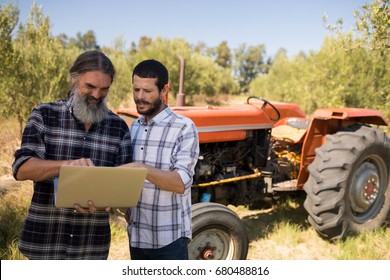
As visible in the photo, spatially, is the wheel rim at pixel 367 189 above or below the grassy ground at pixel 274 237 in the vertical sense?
above

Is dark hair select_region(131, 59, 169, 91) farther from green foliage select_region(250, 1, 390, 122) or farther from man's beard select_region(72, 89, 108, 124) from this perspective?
green foliage select_region(250, 1, 390, 122)

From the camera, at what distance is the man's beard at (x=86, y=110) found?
1.68 m

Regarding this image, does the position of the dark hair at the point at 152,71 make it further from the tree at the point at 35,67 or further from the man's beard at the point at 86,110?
the tree at the point at 35,67

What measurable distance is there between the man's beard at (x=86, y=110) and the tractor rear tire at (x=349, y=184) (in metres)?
2.57

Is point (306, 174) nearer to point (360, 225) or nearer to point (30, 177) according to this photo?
point (360, 225)

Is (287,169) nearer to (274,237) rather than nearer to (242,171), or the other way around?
(242,171)

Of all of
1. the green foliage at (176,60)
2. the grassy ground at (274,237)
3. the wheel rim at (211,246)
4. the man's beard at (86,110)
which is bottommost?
the grassy ground at (274,237)

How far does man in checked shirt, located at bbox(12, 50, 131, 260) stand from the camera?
64.9 inches

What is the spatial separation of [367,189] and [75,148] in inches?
137

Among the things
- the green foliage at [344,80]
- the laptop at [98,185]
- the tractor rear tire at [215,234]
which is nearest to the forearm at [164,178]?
the laptop at [98,185]

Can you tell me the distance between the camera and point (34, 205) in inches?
65.4

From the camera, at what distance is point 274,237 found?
3.93 meters

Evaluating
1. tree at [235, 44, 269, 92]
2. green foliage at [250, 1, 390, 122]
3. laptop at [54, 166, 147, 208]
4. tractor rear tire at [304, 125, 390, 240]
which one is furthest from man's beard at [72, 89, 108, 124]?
tree at [235, 44, 269, 92]

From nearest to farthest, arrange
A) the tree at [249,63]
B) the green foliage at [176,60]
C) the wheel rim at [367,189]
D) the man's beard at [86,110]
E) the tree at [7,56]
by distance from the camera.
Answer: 1. the man's beard at [86,110]
2. the wheel rim at [367,189]
3. the tree at [7,56]
4. the green foliage at [176,60]
5. the tree at [249,63]
